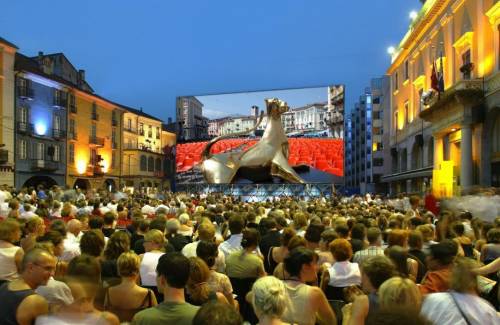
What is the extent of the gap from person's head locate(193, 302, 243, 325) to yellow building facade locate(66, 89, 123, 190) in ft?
145

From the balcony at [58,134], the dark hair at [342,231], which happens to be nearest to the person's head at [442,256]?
the dark hair at [342,231]

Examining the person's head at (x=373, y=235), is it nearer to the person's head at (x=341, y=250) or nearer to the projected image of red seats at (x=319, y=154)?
the person's head at (x=341, y=250)

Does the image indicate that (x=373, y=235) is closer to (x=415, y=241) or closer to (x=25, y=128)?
(x=415, y=241)

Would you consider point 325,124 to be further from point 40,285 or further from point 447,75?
point 40,285

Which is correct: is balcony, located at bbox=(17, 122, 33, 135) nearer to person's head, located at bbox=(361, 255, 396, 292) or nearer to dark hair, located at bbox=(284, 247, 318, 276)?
dark hair, located at bbox=(284, 247, 318, 276)

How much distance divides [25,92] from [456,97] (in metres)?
31.4

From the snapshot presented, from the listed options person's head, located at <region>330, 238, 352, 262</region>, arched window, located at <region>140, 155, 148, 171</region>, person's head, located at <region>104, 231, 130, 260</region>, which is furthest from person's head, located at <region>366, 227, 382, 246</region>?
arched window, located at <region>140, 155, 148, 171</region>

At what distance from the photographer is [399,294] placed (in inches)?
128

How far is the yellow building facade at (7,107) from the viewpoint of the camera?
3694 cm

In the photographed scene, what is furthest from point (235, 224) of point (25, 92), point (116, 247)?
point (25, 92)

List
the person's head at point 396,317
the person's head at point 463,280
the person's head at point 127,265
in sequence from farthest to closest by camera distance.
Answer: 1. the person's head at point 127,265
2. the person's head at point 463,280
3. the person's head at point 396,317

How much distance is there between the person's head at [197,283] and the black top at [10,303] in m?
1.24

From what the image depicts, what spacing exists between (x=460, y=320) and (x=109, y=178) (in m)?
54.0

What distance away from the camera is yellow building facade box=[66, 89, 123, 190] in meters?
47.6
